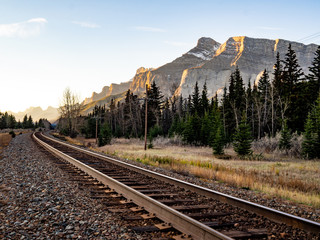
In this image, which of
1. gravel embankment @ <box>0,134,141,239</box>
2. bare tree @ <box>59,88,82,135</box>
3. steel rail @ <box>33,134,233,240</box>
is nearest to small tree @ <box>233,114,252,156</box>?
steel rail @ <box>33,134,233,240</box>

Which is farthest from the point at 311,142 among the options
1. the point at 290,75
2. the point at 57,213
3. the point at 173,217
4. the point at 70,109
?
the point at 70,109

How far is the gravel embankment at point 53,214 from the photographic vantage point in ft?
13.2

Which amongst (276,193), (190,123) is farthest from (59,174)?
(190,123)

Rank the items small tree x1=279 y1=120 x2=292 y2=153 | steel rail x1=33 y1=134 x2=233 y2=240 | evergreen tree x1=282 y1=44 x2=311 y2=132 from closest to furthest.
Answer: steel rail x1=33 y1=134 x2=233 y2=240, small tree x1=279 y1=120 x2=292 y2=153, evergreen tree x1=282 y1=44 x2=311 y2=132

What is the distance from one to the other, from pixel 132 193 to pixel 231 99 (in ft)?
163

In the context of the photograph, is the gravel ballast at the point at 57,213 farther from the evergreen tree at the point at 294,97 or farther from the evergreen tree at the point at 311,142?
the evergreen tree at the point at 294,97

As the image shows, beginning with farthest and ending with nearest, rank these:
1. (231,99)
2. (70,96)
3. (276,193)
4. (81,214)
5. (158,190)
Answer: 1. (70,96)
2. (231,99)
3. (276,193)
4. (158,190)
5. (81,214)

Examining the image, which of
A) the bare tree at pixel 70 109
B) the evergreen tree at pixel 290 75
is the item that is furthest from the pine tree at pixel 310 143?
the bare tree at pixel 70 109

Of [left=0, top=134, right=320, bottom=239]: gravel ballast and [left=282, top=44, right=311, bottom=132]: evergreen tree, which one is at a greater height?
[left=282, top=44, right=311, bottom=132]: evergreen tree

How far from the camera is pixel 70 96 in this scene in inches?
2505

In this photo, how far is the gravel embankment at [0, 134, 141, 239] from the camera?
402 cm

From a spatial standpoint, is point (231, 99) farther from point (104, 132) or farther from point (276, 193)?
point (276, 193)

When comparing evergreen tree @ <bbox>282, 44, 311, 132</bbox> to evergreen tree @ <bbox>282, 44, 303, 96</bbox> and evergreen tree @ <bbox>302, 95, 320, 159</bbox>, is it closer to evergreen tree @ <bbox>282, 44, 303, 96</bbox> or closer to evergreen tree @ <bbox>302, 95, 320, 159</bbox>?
evergreen tree @ <bbox>282, 44, 303, 96</bbox>

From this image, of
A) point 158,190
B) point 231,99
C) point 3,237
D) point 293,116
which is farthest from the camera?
point 231,99
